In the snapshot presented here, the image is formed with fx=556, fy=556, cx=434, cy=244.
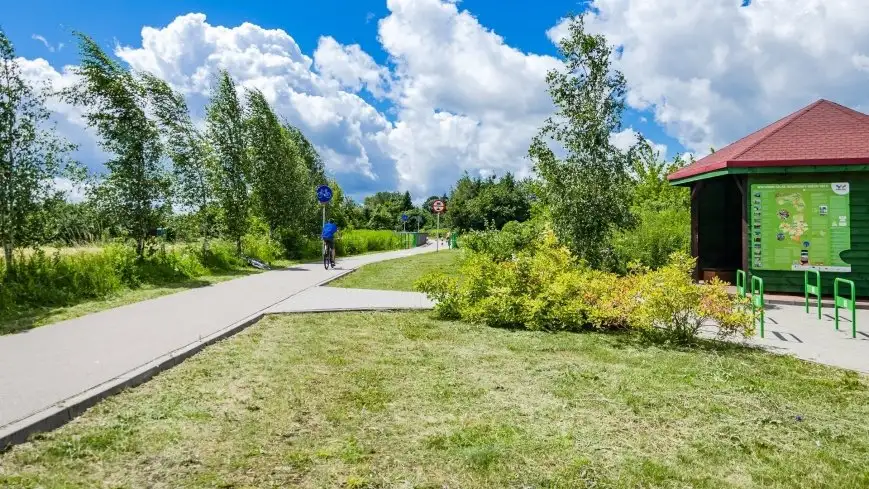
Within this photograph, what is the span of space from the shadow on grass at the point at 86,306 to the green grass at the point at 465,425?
3736mm

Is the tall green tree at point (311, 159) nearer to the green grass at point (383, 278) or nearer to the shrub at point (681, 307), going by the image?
the green grass at point (383, 278)

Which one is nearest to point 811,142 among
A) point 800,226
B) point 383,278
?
point 800,226

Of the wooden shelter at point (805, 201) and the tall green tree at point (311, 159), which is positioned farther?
the tall green tree at point (311, 159)

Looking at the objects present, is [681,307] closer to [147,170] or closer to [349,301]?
[349,301]

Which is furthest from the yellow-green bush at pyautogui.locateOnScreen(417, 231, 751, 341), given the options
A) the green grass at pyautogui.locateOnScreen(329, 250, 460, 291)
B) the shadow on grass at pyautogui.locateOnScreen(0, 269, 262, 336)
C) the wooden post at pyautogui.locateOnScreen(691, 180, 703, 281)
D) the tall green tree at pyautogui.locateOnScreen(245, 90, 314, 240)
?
the tall green tree at pyautogui.locateOnScreen(245, 90, 314, 240)

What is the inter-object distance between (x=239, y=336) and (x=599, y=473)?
218 inches

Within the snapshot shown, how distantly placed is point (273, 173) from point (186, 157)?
7773mm

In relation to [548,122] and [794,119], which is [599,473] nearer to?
[548,122]

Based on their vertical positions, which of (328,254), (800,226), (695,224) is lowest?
(328,254)

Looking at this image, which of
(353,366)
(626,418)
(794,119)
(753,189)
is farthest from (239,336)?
(794,119)

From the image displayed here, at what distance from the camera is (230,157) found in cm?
2164

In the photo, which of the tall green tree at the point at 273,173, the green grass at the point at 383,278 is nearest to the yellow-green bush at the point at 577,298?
the green grass at the point at 383,278

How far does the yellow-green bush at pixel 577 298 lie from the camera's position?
7328mm

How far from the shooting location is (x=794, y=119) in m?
13.5
